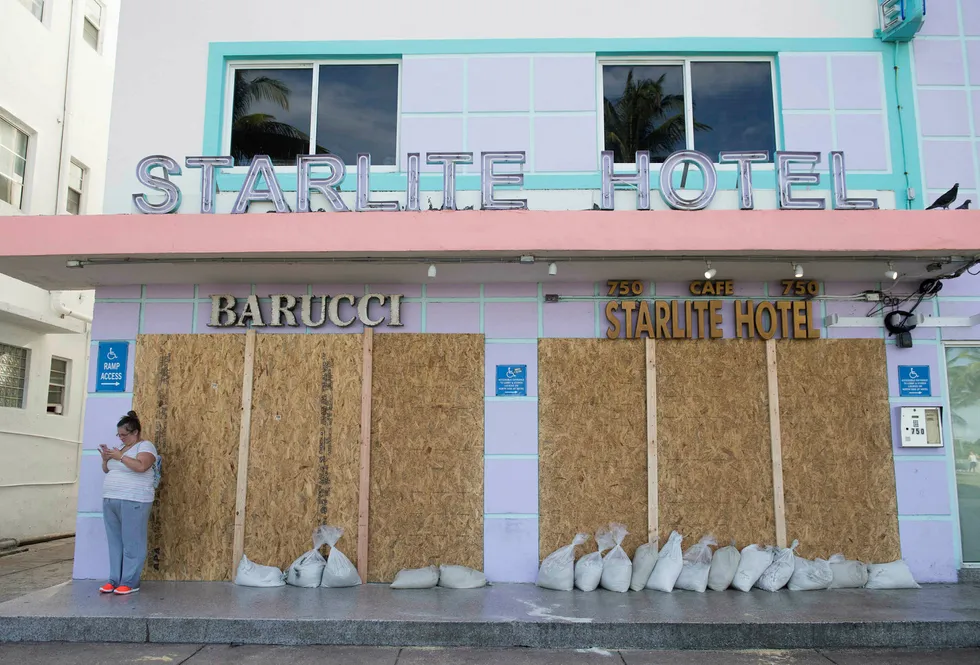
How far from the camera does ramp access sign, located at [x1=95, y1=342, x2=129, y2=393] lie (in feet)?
26.2

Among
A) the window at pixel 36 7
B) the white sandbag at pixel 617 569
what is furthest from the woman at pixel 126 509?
the window at pixel 36 7

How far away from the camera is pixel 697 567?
7.25m

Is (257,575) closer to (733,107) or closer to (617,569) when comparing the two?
(617,569)

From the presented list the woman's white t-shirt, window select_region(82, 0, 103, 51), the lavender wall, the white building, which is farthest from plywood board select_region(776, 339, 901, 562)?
window select_region(82, 0, 103, 51)

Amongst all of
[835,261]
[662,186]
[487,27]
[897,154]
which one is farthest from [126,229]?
[897,154]

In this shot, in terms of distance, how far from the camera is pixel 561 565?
24.0 feet

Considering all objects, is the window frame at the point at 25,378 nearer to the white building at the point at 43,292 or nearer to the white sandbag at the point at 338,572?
the white building at the point at 43,292

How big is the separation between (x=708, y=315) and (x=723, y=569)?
254 centimetres

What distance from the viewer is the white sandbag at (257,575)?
7.38m

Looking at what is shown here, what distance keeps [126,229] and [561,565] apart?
204 inches

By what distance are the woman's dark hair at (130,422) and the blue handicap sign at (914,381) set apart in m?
7.66

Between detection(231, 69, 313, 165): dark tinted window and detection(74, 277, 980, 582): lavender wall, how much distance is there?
5.48ft

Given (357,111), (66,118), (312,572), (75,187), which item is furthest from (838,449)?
(75,187)

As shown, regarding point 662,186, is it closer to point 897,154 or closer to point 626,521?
point 897,154
